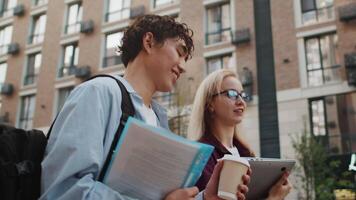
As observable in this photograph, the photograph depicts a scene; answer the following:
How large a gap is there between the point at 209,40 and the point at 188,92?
1.81 m

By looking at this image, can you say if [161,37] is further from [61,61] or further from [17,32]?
[17,32]

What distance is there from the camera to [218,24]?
28.9ft

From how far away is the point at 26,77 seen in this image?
10727 millimetres

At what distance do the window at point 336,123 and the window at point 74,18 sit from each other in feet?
19.9

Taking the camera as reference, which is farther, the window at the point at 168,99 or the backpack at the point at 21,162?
the window at the point at 168,99

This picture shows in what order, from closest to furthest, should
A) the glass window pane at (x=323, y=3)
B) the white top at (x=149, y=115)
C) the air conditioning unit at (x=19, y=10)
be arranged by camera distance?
the white top at (x=149, y=115)
the glass window pane at (x=323, y=3)
the air conditioning unit at (x=19, y=10)

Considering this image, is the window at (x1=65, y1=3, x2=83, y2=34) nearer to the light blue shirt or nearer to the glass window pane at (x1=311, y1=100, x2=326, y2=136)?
the glass window pane at (x1=311, y1=100, x2=326, y2=136)

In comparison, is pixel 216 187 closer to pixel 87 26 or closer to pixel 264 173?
pixel 264 173

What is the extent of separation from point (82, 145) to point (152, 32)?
0.43 m

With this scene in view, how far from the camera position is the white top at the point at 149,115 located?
1.03 m

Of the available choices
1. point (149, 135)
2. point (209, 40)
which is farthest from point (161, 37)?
point (209, 40)

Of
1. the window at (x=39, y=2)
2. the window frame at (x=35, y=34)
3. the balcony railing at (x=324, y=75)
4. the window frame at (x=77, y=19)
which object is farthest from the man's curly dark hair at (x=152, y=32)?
the window at (x=39, y=2)

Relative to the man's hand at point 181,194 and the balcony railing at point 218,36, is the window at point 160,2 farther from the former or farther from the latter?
the man's hand at point 181,194

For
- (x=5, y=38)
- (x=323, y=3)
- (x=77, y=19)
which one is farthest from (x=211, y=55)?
(x=5, y=38)
